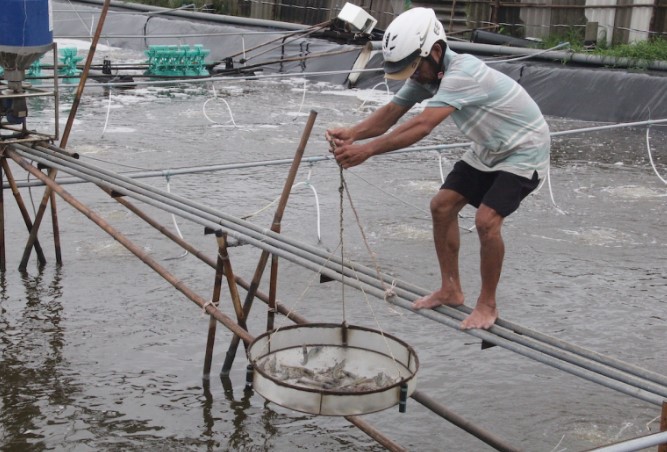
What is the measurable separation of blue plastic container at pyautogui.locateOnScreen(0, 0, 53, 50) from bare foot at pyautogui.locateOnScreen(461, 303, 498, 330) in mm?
5061

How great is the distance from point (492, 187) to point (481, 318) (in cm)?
75

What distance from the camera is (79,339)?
24.6ft

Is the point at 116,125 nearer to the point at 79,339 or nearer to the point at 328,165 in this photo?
the point at 328,165

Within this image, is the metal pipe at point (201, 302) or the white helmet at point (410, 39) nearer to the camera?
the white helmet at point (410, 39)

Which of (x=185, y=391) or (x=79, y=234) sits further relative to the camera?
(x=79, y=234)

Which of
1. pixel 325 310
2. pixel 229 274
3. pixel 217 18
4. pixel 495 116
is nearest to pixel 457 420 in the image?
pixel 495 116

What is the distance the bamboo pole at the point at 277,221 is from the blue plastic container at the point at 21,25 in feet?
10.5

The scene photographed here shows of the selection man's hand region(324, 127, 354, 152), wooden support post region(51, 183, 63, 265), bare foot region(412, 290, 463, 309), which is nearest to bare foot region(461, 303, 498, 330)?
bare foot region(412, 290, 463, 309)

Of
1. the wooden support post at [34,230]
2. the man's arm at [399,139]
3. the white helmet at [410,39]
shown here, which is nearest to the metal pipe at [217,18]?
the wooden support post at [34,230]

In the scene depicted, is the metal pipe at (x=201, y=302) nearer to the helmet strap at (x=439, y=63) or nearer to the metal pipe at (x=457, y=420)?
the metal pipe at (x=457, y=420)

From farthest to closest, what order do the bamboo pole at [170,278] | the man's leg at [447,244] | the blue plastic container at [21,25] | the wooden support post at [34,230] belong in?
the wooden support post at [34,230], the blue plastic container at [21,25], the bamboo pole at [170,278], the man's leg at [447,244]

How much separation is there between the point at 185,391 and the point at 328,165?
306 inches

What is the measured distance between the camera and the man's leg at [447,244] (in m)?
5.19

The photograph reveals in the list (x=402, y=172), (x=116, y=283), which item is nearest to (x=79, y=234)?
(x=116, y=283)
